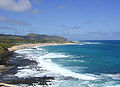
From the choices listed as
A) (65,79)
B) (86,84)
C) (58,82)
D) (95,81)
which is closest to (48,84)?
(58,82)

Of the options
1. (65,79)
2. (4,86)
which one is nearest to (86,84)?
(65,79)

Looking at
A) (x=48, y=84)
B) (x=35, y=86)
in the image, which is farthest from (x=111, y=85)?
(x=35, y=86)

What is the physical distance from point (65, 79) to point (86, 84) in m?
4.43

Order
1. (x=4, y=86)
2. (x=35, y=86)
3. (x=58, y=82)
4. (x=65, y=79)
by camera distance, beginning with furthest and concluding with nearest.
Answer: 1. (x=65, y=79)
2. (x=58, y=82)
3. (x=35, y=86)
4. (x=4, y=86)

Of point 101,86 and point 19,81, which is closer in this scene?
point 101,86

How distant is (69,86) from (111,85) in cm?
670

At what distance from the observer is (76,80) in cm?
2922

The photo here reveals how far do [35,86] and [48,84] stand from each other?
2.20 metres

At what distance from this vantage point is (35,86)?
2578 cm

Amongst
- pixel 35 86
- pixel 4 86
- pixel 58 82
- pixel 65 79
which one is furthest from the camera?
pixel 65 79

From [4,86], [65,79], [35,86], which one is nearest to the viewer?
[4,86]

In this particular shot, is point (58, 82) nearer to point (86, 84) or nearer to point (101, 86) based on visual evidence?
point (86, 84)

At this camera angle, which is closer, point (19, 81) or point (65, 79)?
point (19, 81)

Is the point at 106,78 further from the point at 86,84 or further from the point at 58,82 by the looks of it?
the point at 58,82
